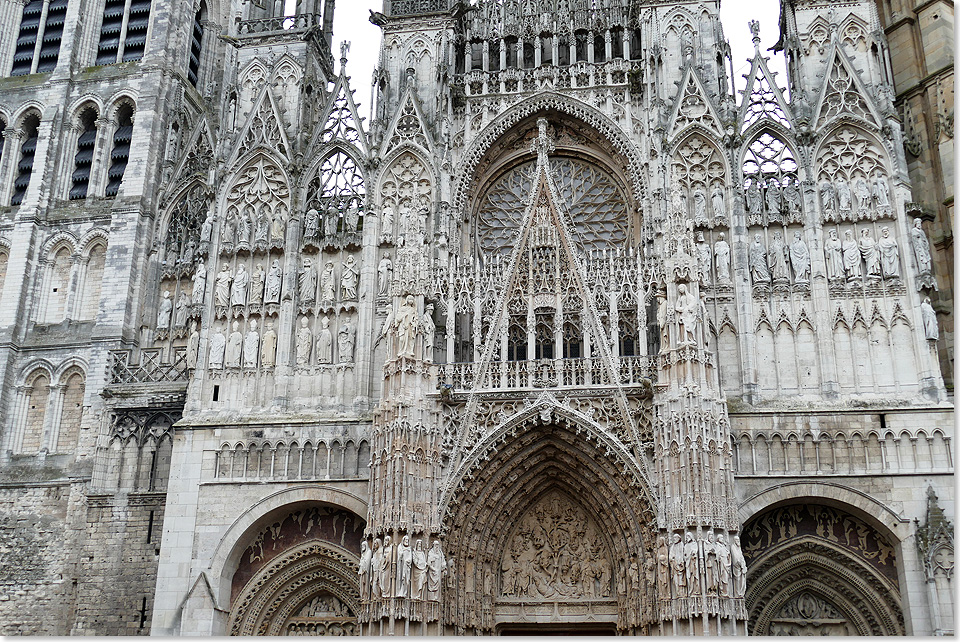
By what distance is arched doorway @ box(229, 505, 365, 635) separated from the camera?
2128 centimetres

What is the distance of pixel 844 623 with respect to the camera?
2009 cm

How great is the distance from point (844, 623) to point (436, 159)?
45.5 feet

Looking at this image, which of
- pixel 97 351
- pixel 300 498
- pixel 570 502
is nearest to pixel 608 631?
pixel 570 502

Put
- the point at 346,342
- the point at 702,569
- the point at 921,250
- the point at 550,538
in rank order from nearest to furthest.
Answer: the point at 702,569 → the point at 550,538 → the point at 921,250 → the point at 346,342

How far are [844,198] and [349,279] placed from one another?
11616 mm

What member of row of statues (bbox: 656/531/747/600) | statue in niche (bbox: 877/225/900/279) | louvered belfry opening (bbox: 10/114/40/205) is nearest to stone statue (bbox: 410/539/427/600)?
row of statues (bbox: 656/531/747/600)

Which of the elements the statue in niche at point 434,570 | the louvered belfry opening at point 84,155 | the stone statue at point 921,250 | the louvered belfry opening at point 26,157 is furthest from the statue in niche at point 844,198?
the louvered belfry opening at point 26,157

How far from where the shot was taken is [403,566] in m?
18.5

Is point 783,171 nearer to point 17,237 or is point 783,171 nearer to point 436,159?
point 436,159

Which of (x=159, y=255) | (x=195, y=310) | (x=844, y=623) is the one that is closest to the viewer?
(x=844, y=623)

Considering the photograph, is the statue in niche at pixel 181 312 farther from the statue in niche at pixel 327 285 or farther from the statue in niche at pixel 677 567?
the statue in niche at pixel 677 567

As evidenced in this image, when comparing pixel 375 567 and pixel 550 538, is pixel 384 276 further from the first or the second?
pixel 375 567

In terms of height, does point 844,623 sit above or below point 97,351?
below

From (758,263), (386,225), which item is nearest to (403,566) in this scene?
(386,225)
